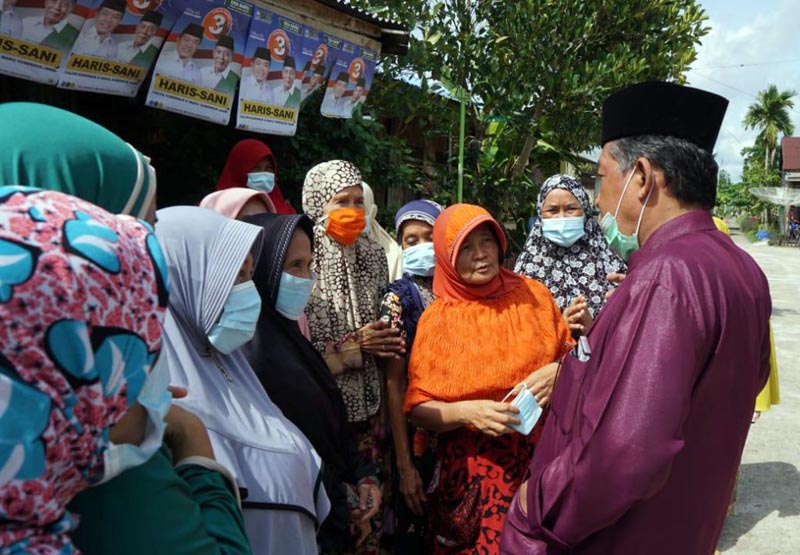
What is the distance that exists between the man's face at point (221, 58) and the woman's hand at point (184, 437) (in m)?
3.69

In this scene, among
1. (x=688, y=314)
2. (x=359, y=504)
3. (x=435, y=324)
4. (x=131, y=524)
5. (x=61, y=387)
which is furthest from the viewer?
(x=435, y=324)

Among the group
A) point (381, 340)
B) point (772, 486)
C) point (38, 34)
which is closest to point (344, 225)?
point (381, 340)

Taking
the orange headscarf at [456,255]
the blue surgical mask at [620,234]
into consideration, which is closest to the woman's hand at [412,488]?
the orange headscarf at [456,255]

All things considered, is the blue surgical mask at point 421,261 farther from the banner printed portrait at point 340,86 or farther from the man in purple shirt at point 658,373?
the banner printed portrait at point 340,86

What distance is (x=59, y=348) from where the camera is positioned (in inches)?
29.4

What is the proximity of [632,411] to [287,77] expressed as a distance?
4.19 meters

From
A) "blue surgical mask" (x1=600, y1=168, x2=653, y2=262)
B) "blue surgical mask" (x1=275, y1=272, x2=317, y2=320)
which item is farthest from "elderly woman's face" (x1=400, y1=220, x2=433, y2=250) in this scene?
"blue surgical mask" (x1=600, y1=168, x2=653, y2=262)

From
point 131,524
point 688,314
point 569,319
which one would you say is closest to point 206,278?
point 131,524

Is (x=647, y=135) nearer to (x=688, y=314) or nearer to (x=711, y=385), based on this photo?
(x=688, y=314)

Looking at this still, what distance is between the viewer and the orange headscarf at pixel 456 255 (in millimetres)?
2627

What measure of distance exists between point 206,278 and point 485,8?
20.1 feet

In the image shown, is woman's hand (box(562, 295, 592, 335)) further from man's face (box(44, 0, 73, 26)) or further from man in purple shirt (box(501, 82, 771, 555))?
man's face (box(44, 0, 73, 26))

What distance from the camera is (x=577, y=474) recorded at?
58.3 inches

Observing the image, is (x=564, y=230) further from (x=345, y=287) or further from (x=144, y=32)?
(x=144, y=32)
